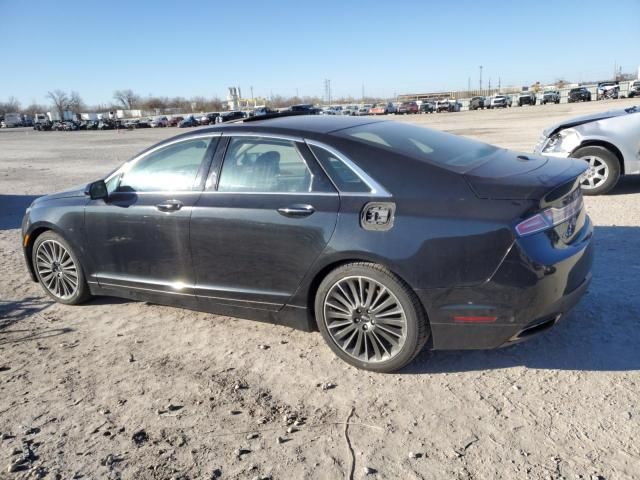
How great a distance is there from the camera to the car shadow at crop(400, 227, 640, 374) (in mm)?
3436

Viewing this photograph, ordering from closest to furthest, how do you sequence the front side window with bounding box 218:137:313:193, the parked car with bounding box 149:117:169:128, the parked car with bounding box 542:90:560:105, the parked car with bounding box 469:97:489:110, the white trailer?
the front side window with bounding box 218:137:313:193, the parked car with bounding box 542:90:560:105, the parked car with bounding box 469:97:489:110, the parked car with bounding box 149:117:169:128, the white trailer

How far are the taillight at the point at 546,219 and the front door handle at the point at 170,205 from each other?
2498mm

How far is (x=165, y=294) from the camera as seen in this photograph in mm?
4312

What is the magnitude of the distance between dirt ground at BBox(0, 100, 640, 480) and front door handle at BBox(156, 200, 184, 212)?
103cm

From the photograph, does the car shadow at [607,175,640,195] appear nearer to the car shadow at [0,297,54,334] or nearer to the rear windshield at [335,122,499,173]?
the rear windshield at [335,122,499,173]

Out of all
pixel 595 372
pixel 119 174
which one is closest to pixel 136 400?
pixel 119 174

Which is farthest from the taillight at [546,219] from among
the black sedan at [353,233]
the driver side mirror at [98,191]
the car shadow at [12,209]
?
the car shadow at [12,209]

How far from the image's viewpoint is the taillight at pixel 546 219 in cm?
300

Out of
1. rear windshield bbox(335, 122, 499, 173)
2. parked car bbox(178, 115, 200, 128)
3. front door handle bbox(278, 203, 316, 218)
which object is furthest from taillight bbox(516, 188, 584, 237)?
parked car bbox(178, 115, 200, 128)

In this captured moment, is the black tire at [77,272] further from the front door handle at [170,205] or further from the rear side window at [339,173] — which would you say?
the rear side window at [339,173]

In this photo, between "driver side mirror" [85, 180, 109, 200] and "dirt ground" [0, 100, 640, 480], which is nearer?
"dirt ground" [0, 100, 640, 480]

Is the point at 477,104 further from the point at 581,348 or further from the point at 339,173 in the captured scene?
the point at 339,173

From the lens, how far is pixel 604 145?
7887 millimetres

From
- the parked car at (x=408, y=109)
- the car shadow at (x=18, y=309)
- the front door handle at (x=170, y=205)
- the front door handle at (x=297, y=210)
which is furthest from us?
the parked car at (x=408, y=109)
